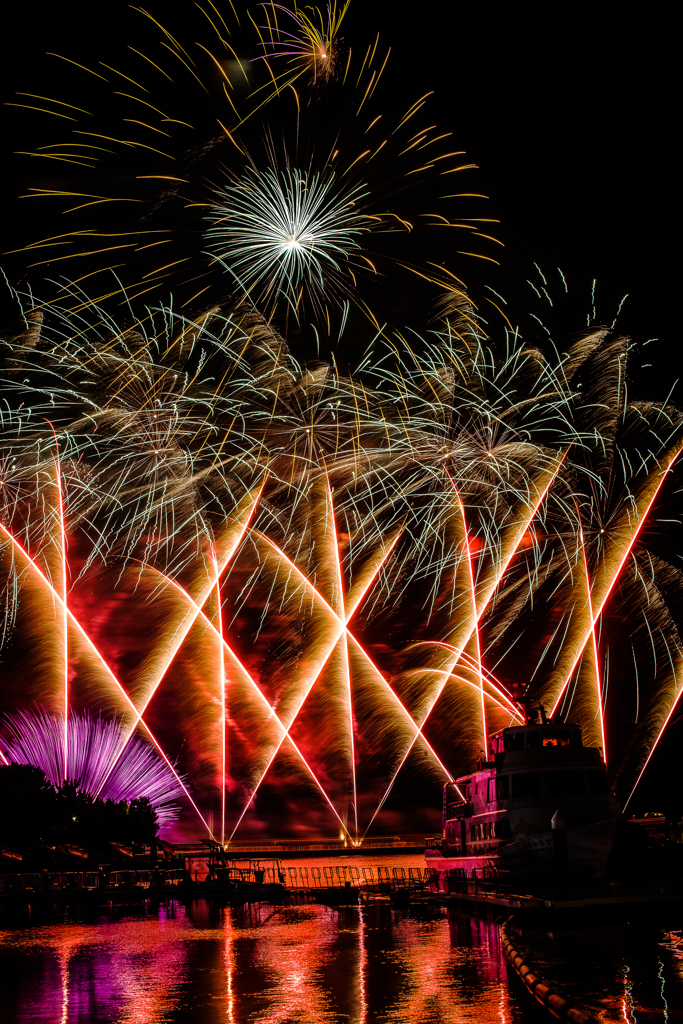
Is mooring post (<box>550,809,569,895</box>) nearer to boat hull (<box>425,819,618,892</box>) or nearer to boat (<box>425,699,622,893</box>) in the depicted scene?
boat (<box>425,699,622,893</box>)

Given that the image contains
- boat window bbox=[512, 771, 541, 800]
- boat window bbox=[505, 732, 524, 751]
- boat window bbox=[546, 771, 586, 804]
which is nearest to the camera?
boat window bbox=[546, 771, 586, 804]

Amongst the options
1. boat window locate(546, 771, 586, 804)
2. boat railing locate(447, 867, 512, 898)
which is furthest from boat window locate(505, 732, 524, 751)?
boat railing locate(447, 867, 512, 898)

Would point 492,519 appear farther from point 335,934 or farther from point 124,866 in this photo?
point 124,866

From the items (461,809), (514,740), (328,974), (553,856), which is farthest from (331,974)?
(461,809)

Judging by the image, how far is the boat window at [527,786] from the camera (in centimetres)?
3822

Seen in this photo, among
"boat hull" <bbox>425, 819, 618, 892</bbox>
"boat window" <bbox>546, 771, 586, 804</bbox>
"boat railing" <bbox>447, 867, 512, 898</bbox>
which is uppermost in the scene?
"boat window" <bbox>546, 771, 586, 804</bbox>

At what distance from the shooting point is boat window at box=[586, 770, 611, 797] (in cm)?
3794

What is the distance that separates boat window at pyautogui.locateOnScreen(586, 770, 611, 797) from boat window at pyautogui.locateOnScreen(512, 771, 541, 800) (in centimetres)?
195

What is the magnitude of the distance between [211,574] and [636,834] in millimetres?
20555

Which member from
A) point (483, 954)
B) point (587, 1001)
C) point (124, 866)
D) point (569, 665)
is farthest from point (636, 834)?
point (124, 866)

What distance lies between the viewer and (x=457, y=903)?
4062 centimetres

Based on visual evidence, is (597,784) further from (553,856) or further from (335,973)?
(335,973)

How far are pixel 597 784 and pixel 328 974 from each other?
19.3m

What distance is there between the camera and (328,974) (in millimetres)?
21875
